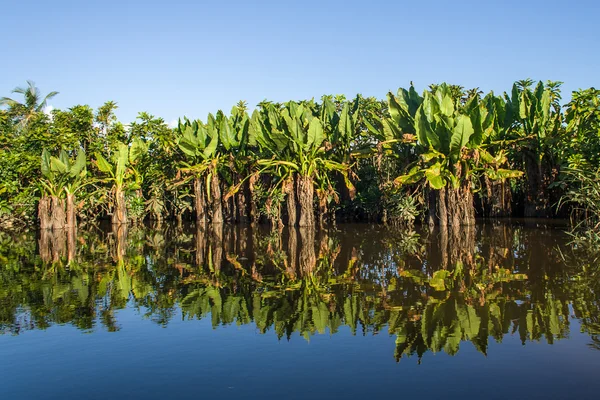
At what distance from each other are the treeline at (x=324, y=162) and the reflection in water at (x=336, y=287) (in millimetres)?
3476

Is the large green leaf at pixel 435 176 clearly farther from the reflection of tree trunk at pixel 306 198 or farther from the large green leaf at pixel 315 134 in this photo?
the reflection of tree trunk at pixel 306 198

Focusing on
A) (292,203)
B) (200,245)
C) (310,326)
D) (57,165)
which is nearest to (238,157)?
(292,203)

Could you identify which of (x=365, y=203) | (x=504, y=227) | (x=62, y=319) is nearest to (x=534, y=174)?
(x=504, y=227)

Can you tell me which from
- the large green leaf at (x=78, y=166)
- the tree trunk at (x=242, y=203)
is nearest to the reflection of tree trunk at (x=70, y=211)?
the large green leaf at (x=78, y=166)

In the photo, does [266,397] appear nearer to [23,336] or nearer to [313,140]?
[23,336]

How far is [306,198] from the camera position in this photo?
21.6 metres

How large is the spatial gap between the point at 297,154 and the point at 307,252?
7.72 m

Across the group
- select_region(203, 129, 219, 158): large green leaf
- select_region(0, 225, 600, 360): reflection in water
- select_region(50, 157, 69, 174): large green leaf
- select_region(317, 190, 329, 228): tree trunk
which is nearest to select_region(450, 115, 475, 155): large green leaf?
select_region(0, 225, 600, 360): reflection in water

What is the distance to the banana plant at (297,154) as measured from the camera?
68.8 feet

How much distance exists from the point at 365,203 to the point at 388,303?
50.0 feet

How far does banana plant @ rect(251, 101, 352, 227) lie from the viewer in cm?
2098

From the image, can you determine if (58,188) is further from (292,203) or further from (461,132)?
(461,132)

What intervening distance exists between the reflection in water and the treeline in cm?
348

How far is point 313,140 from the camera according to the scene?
21.0 m
